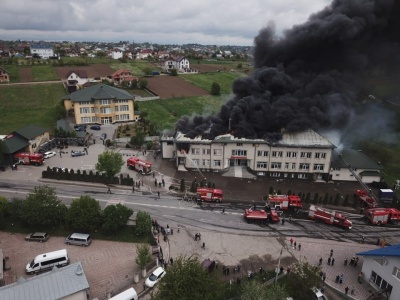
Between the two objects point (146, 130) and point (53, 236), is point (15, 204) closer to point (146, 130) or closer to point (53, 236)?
point (53, 236)

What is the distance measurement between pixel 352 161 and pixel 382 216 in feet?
41.8

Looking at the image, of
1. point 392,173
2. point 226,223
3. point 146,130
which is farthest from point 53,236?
point 392,173

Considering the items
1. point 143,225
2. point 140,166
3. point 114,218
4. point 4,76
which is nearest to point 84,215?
point 114,218

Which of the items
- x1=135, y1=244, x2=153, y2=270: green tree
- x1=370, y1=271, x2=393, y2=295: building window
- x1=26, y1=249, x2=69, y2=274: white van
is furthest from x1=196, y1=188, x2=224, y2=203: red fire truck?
x1=370, y1=271, x2=393, y2=295: building window

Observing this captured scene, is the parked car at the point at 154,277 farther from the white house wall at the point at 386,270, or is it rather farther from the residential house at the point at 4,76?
the residential house at the point at 4,76

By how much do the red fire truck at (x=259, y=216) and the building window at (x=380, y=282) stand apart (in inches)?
465

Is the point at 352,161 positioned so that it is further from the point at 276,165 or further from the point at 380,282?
the point at 380,282

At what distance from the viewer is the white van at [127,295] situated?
25078 millimetres

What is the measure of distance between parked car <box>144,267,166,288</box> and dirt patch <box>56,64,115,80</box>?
107243mm

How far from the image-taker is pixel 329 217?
38312mm

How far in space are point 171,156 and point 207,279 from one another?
34.3m

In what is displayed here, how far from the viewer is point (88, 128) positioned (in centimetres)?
7031

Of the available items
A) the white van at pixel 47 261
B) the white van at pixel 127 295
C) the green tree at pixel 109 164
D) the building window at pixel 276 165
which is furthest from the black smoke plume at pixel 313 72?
the white van at pixel 127 295

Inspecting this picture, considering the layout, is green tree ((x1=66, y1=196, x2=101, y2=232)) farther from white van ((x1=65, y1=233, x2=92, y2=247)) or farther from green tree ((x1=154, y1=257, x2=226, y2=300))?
green tree ((x1=154, y1=257, x2=226, y2=300))
